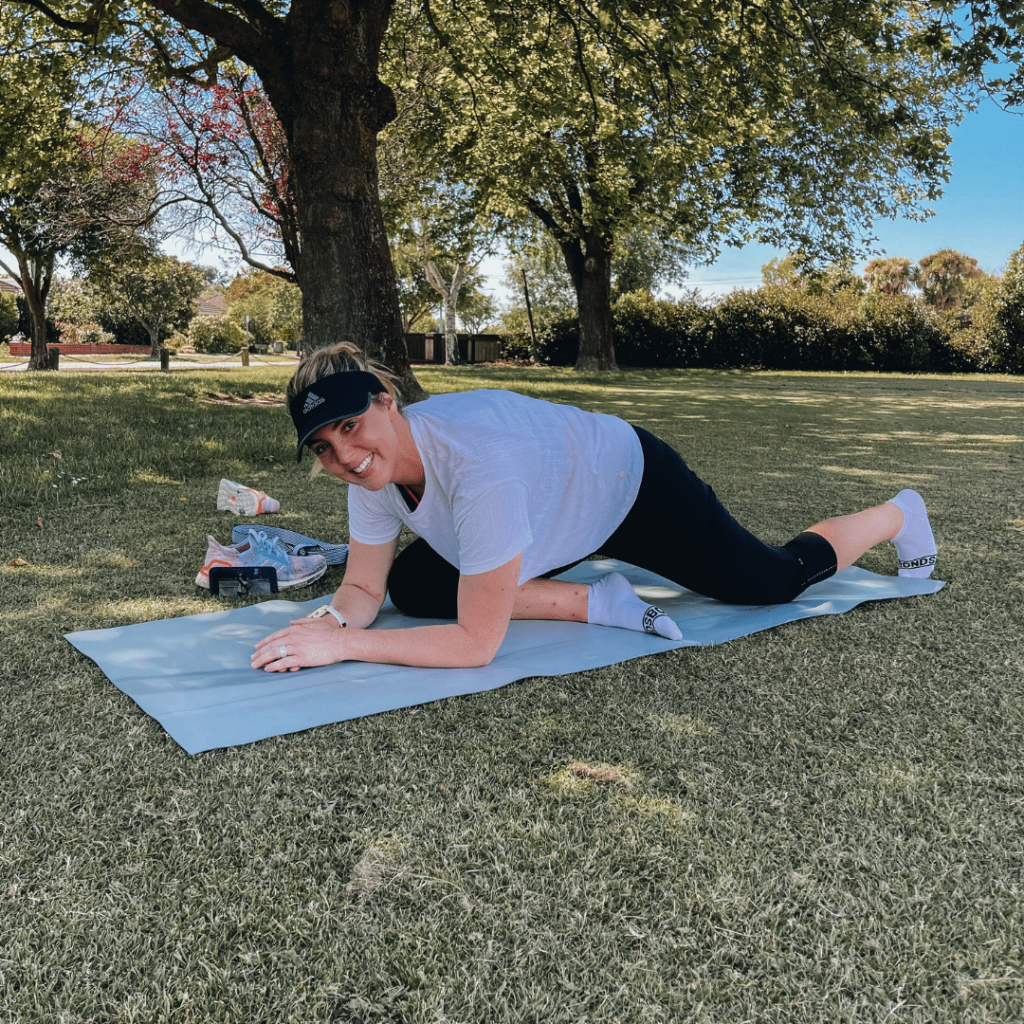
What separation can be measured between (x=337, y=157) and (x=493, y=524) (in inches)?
264

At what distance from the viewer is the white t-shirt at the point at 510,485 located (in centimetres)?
237

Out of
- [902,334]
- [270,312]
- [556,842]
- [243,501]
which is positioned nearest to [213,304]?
[270,312]

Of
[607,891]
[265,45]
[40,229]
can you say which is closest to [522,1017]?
[607,891]

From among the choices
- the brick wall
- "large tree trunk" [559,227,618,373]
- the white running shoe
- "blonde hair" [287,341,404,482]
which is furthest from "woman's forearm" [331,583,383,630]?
the brick wall

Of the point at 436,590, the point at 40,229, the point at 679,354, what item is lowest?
the point at 436,590

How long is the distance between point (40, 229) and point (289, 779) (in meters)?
21.0

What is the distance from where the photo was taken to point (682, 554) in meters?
3.11

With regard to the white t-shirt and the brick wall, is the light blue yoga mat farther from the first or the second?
the brick wall

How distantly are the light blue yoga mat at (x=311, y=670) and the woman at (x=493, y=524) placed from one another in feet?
0.26

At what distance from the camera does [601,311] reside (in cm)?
2331

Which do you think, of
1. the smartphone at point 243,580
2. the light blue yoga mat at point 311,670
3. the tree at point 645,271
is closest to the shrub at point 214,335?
the tree at point 645,271

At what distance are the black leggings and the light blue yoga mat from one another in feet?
0.44

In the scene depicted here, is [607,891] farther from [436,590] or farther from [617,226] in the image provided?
[617,226]

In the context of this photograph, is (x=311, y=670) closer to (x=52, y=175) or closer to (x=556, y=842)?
(x=556, y=842)
